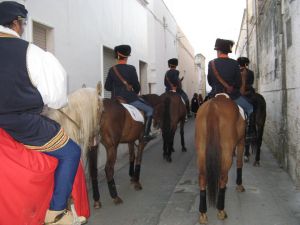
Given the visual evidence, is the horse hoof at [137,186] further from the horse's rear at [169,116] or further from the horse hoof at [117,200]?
the horse's rear at [169,116]

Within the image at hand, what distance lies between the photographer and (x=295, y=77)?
693 cm

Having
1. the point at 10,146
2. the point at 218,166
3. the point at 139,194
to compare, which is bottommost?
the point at 139,194

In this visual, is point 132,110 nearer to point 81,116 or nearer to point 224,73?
point 224,73

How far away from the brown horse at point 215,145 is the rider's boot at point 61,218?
2.37 m

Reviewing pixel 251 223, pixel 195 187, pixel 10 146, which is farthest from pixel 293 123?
pixel 10 146

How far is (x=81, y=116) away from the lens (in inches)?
145

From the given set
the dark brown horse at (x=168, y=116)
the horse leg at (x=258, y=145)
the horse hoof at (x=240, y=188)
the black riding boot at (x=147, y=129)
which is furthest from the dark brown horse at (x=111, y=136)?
the horse leg at (x=258, y=145)

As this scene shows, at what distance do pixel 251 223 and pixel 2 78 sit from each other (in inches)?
151

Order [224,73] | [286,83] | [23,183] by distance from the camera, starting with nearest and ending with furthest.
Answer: [23,183], [224,73], [286,83]

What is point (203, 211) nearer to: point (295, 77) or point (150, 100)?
point (295, 77)

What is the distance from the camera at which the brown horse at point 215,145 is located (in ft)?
16.8

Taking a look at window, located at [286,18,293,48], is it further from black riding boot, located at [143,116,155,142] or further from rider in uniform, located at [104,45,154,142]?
black riding boot, located at [143,116,155,142]

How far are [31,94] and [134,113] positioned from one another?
436 centimetres

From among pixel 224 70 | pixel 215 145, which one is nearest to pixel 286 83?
pixel 224 70
